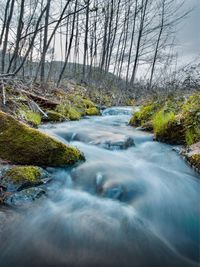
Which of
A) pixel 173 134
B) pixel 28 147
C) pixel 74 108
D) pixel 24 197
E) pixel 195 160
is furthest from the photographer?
pixel 74 108

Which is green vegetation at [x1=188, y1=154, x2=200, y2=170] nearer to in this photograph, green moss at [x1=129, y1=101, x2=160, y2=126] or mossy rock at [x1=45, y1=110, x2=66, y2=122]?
green moss at [x1=129, y1=101, x2=160, y2=126]

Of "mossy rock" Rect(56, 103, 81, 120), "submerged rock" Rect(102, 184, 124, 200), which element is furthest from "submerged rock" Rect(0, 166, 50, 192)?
"mossy rock" Rect(56, 103, 81, 120)

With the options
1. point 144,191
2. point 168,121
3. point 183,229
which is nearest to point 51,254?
point 183,229

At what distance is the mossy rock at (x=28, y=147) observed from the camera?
403cm

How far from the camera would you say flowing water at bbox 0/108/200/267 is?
96.6 inches

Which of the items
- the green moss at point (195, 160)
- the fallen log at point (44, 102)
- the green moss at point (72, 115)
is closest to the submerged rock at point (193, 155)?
the green moss at point (195, 160)

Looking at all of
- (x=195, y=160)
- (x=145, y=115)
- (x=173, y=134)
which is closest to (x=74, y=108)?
(x=145, y=115)

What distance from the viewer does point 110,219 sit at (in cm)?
305

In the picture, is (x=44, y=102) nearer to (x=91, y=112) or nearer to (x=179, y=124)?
(x=91, y=112)

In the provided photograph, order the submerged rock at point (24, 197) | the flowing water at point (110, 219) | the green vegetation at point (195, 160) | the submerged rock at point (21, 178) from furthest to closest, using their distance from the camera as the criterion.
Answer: the green vegetation at point (195, 160)
the submerged rock at point (21, 178)
the submerged rock at point (24, 197)
the flowing water at point (110, 219)

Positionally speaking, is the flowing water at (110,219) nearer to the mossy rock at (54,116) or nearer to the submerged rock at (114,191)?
the submerged rock at (114,191)

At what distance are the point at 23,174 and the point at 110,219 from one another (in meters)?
1.19

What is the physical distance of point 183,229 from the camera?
3.02m

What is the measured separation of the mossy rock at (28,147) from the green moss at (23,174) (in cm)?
37
